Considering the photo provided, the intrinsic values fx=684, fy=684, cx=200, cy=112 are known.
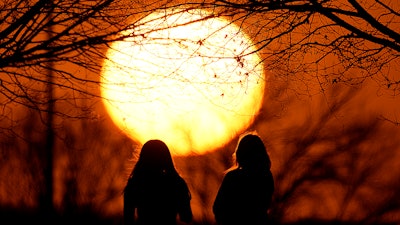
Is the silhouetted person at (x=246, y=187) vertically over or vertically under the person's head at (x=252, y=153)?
under

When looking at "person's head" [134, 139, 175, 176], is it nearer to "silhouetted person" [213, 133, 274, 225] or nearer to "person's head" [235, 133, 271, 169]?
"silhouetted person" [213, 133, 274, 225]

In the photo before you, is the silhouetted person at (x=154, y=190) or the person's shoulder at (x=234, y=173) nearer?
the person's shoulder at (x=234, y=173)

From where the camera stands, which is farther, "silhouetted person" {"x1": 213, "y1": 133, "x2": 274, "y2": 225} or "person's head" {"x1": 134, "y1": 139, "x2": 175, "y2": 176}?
"person's head" {"x1": 134, "y1": 139, "x2": 175, "y2": 176}

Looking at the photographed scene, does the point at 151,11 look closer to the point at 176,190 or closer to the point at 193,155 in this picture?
the point at 176,190

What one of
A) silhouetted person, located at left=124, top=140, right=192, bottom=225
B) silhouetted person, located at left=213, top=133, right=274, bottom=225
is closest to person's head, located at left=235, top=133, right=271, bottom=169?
silhouetted person, located at left=213, top=133, right=274, bottom=225

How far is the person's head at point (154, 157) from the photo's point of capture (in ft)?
24.7

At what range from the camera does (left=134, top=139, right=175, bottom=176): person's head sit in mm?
7527

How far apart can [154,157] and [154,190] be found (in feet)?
1.18

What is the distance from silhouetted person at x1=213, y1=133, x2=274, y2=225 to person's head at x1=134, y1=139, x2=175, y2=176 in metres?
0.80

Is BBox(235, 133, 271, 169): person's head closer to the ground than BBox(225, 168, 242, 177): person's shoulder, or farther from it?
farther from it

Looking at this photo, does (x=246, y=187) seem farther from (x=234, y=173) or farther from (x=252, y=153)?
(x=252, y=153)

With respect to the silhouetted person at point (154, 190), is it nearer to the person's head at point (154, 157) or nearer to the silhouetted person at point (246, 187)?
the person's head at point (154, 157)

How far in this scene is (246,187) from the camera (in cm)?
707

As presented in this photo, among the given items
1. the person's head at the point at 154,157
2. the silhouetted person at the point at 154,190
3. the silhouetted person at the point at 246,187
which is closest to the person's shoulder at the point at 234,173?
the silhouetted person at the point at 246,187
